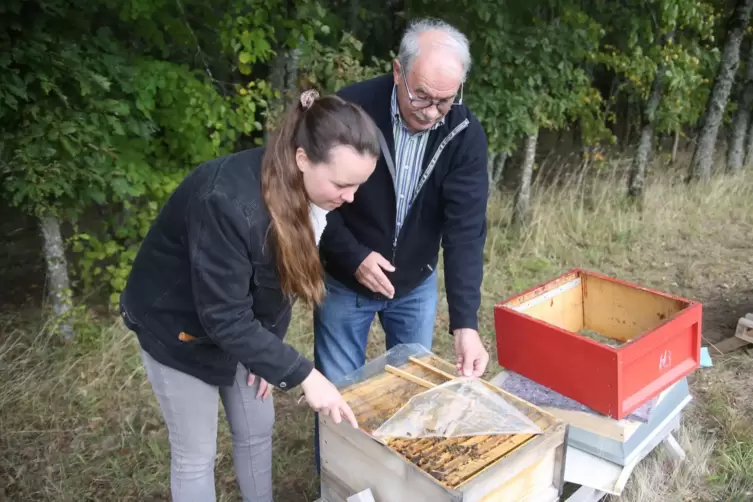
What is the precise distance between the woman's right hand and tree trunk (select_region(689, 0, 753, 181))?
24.0ft

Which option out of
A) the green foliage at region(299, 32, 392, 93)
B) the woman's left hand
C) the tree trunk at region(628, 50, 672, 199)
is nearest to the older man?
the woman's left hand

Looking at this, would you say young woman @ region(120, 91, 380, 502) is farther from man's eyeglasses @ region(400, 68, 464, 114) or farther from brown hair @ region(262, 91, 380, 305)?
man's eyeglasses @ region(400, 68, 464, 114)

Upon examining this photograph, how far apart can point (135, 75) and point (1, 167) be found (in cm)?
86

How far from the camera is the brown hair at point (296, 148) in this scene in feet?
5.45

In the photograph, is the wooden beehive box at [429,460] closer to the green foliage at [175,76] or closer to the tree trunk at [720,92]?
Answer: the green foliage at [175,76]

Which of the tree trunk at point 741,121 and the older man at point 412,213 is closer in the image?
the older man at point 412,213

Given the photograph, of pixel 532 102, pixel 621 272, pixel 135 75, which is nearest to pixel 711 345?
pixel 621 272

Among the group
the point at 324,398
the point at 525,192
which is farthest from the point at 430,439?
the point at 525,192

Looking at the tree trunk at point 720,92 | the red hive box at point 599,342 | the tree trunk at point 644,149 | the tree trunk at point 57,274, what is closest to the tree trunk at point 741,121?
the tree trunk at point 720,92

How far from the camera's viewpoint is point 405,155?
2330 millimetres

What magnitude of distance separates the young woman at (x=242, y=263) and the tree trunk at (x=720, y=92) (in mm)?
7159

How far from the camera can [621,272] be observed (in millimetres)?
5496

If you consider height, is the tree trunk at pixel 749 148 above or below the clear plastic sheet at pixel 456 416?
below

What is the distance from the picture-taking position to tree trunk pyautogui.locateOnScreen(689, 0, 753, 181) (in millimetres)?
7184
